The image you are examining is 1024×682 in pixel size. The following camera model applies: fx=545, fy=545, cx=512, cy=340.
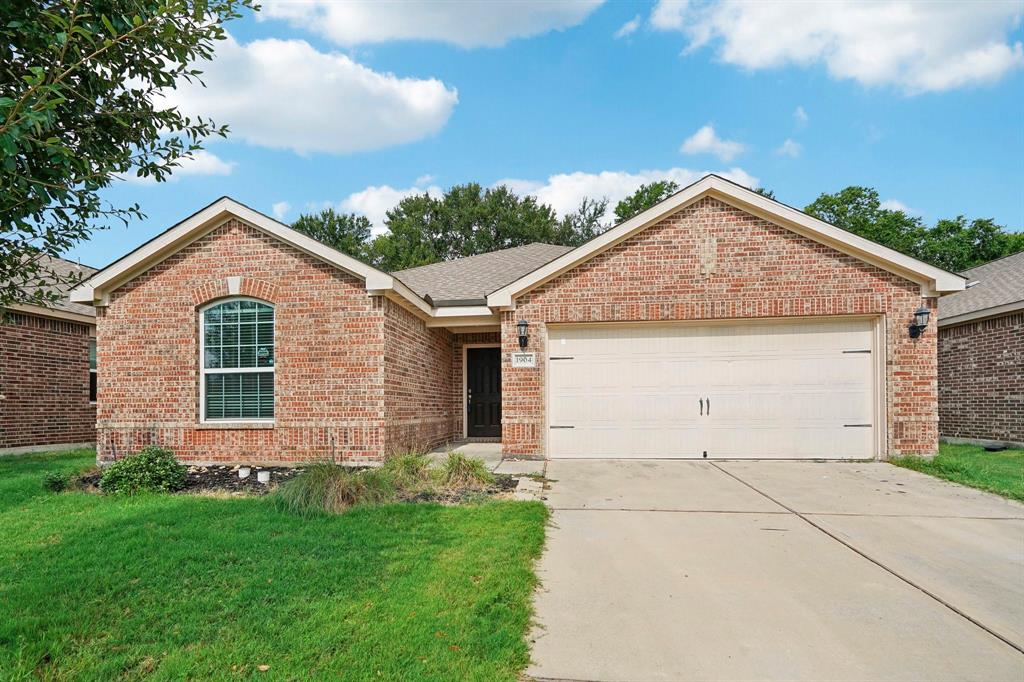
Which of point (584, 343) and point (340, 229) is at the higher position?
point (340, 229)

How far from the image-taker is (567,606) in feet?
12.0

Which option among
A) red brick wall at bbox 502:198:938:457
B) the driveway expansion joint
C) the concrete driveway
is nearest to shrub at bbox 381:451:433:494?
the concrete driveway

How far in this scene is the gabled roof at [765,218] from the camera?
891 centimetres

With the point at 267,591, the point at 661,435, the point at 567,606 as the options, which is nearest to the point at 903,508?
the point at 661,435

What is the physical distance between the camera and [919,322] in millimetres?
8891

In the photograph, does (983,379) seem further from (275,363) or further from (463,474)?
(275,363)

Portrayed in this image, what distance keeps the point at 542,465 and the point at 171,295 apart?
690 centimetres

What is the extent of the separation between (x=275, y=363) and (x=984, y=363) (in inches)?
562

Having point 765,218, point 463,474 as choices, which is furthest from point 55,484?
point 765,218

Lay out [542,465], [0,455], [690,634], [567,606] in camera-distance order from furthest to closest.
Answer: [0,455] → [542,465] → [567,606] → [690,634]

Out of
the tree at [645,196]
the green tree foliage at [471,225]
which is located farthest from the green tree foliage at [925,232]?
the green tree foliage at [471,225]

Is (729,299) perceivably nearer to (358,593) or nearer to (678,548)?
(678,548)

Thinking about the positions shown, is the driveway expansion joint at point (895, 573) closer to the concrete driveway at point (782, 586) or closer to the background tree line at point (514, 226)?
the concrete driveway at point (782, 586)

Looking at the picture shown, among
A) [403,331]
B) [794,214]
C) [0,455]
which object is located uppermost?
[794,214]
